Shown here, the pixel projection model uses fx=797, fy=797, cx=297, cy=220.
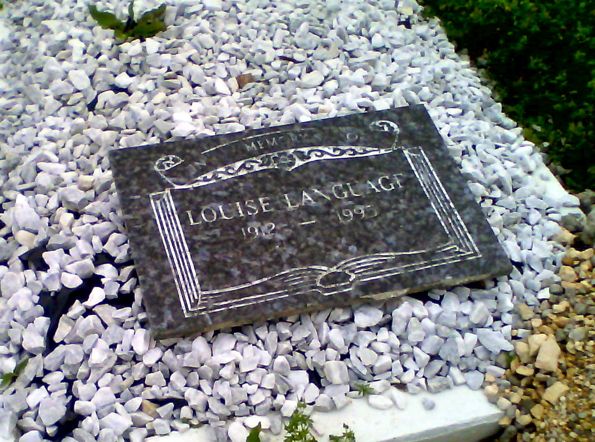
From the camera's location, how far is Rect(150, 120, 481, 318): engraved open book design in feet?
7.39

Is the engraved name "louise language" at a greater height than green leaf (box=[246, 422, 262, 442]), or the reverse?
the engraved name "louise language"

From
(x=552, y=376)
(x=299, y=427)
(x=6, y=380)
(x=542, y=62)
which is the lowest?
(x=6, y=380)

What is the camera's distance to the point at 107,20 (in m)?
3.10

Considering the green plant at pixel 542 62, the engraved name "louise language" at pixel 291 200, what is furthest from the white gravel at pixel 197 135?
the engraved name "louise language" at pixel 291 200

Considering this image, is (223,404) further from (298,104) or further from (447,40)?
(447,40)

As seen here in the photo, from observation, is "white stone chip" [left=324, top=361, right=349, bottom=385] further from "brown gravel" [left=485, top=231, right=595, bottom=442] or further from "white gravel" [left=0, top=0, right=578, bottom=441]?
"brown gravel" [left=485, top=231, right=595, bottom=442]

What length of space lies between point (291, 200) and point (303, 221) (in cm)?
10

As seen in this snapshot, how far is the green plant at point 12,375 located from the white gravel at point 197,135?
0.06 feet

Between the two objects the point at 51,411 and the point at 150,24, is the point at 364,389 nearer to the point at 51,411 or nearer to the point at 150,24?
the point at 51,411

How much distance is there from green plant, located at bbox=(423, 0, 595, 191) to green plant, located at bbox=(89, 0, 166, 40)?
1.16 meters

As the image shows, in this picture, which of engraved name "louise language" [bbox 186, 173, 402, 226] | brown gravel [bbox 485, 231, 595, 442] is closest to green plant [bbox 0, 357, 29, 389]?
engraved name "louise language" [bbox 186, 173, 402, 226]

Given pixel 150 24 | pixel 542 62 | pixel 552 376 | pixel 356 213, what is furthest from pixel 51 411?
pixel 542 62

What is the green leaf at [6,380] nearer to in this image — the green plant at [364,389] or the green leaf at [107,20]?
the green plant at [364,389]

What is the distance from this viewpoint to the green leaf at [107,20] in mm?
3086
